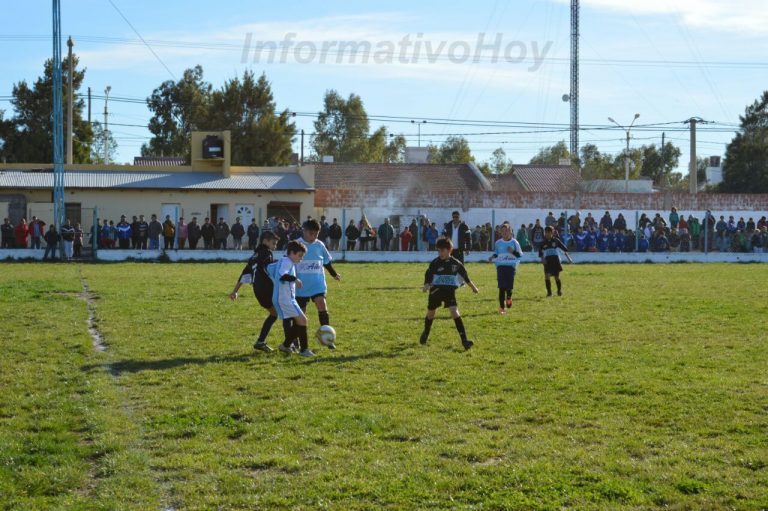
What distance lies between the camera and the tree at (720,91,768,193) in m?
67.2

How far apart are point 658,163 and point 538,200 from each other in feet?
167

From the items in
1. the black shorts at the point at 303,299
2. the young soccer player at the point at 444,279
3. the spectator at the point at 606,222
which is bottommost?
the black shorts at the point at 303,299

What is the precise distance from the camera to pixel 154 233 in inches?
1380

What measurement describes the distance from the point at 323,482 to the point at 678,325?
9.49m

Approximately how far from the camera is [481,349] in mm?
12094

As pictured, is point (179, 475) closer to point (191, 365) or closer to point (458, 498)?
point (458, 498)

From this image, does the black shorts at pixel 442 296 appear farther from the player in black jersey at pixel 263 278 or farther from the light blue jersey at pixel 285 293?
the player in black jersey at pixel 263 278

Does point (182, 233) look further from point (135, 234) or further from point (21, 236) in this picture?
point (21, 236)

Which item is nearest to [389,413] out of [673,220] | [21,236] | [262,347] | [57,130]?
[262,347]

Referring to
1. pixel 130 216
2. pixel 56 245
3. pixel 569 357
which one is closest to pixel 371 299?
pixel 569 357

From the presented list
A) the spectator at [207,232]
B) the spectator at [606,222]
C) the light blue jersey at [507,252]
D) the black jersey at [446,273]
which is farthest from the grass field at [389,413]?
the spectator at [606,222]

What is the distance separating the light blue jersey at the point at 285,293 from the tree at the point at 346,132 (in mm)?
67885

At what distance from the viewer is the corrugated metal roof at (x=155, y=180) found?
42.2m

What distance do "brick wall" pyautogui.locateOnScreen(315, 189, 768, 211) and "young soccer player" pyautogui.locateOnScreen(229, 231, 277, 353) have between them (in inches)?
1160
